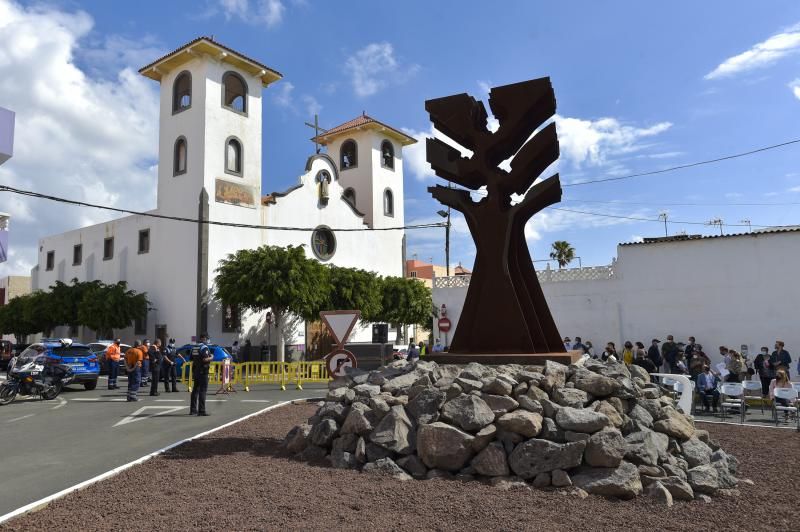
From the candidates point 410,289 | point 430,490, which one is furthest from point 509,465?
point 410,289

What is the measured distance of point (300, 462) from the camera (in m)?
7.08

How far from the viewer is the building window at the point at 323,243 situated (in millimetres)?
34625

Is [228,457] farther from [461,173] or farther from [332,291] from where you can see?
[332,291]

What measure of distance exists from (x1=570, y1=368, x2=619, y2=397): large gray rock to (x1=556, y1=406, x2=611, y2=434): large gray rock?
2.05 feet

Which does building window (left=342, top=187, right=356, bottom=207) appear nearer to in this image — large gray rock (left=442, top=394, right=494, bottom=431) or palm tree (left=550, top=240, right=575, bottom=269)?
palm tree (left=550, top=240, right=575, bottom=269)

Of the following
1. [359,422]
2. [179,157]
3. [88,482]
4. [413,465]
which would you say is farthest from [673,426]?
[179,157]

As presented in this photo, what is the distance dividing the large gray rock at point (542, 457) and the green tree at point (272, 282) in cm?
2145

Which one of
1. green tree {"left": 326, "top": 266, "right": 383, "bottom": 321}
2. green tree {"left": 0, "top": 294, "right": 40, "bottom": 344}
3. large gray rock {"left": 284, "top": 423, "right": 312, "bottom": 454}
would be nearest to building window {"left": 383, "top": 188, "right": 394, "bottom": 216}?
green tree {"left": 326, "top": 266, "right": 383, "bottom": 321}

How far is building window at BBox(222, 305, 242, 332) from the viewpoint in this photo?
95.2 ft

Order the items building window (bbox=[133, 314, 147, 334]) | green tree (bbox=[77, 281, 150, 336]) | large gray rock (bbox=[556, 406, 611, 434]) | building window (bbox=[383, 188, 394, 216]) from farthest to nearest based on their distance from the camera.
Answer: building window (bbox=[383, 188, 394, 216])
building window (bbox=[133, 314, 147, 334])
green tree (bbox=[77, 281, 150, 336])
large gray rock (bbox=[556, 406, 611, 434])

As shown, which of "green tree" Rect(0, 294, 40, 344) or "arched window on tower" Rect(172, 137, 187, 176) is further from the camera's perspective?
"green tree" Rect(0, 294, 40, 344)

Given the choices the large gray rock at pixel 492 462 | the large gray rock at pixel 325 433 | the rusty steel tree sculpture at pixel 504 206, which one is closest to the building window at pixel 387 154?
the rusty steel tree sculpture at pixel 504 206

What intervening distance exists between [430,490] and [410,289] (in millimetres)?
30913

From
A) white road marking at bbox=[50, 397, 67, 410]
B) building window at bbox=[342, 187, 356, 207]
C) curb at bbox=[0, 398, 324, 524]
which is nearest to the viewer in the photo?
curb at bbox=[0, 398, 324, 524]
